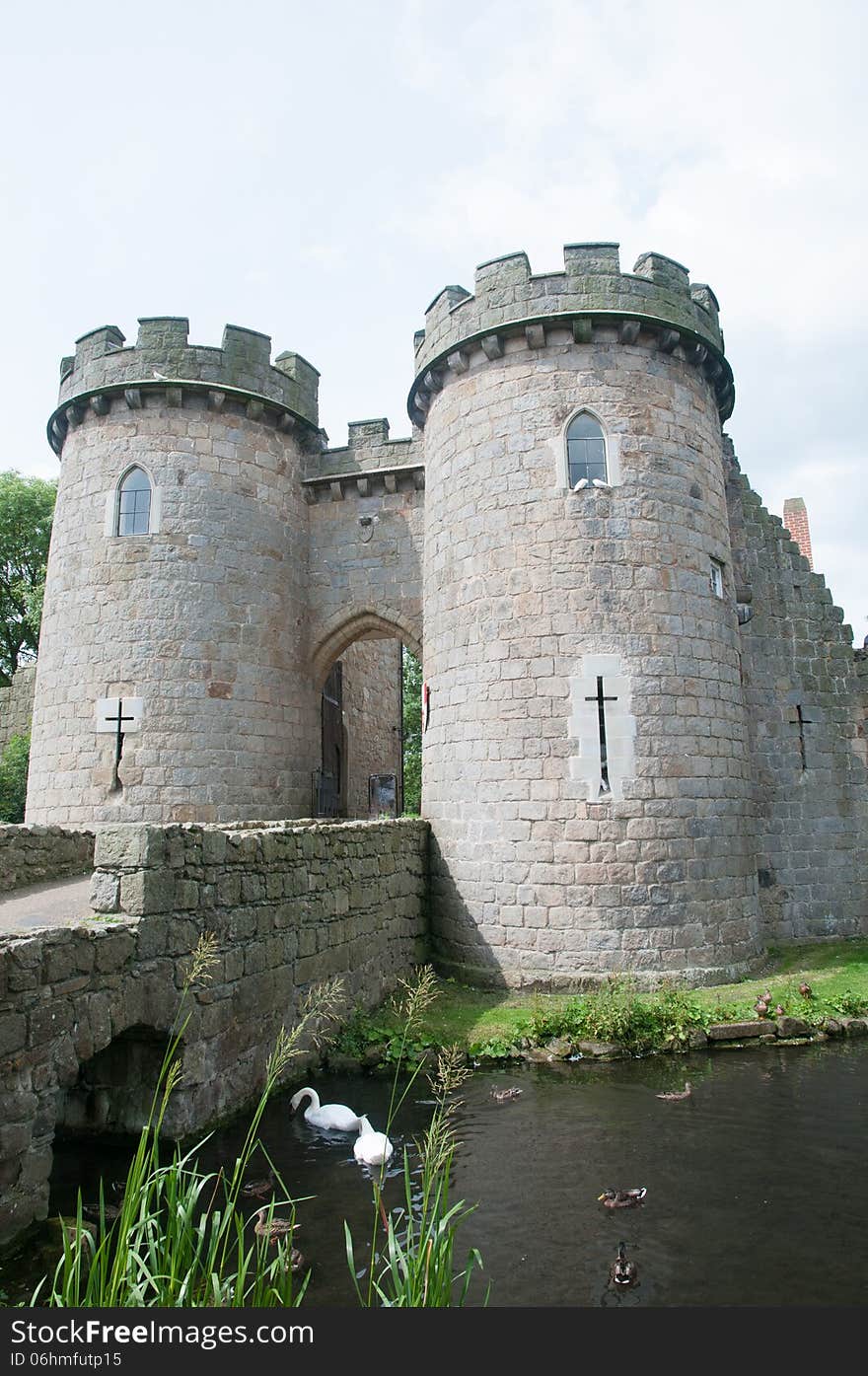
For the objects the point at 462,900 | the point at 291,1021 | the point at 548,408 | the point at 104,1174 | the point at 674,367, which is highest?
the point at 674,367

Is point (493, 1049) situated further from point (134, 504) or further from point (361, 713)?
point (361, 713)

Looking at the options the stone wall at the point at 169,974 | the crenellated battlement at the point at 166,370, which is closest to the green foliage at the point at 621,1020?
the stone wall at the point at 169,974

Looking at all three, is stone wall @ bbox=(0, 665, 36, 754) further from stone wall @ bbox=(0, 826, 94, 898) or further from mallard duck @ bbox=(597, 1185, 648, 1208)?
mallard duck @ bbox=(597, 1185, 648, 1208)

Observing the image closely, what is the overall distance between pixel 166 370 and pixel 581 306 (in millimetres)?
6003

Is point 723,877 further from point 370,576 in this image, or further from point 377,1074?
point 370,576

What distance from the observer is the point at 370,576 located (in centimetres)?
1366

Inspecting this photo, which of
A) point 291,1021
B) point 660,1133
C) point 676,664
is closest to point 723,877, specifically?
point 676,664

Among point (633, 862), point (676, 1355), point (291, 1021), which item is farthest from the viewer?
point (633, 862)

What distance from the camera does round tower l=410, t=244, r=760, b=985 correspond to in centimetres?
955

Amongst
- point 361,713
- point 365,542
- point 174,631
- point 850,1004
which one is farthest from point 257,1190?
point 361,713

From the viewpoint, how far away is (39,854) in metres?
9.28

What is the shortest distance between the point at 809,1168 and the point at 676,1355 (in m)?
3.68

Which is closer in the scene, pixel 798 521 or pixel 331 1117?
pixel 331 1117

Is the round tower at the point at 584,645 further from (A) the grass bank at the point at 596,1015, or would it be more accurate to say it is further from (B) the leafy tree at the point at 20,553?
(B) the leafy tree at the point at 20,553
